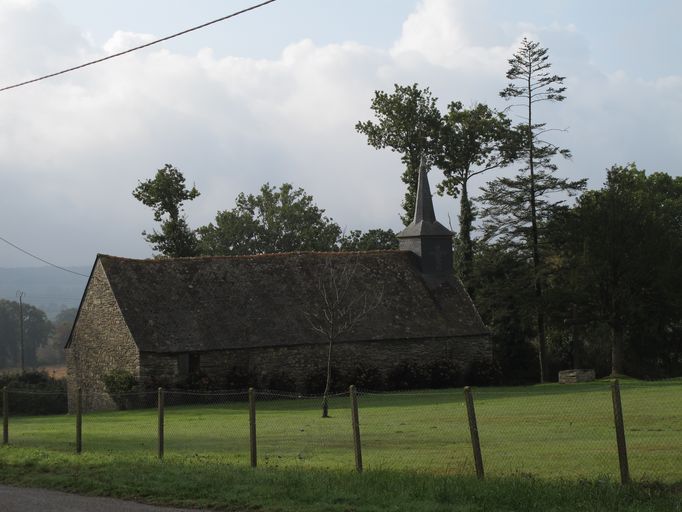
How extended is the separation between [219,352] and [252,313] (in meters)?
3.08

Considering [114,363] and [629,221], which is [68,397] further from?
[629,221]

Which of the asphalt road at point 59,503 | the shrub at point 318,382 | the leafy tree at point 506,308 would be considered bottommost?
the asphalt road at point 59,503

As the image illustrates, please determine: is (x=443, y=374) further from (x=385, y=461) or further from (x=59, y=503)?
(x=59, y=503)

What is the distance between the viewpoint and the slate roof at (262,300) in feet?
154

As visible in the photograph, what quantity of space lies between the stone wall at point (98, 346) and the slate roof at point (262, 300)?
761 mm

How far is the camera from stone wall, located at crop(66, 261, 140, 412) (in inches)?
1825

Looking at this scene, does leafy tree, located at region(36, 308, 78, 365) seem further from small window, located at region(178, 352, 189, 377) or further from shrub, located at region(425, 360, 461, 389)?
small window, located at region(178, 352, 189, 377)

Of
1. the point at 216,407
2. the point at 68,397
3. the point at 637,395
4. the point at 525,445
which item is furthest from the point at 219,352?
the point at 525,445

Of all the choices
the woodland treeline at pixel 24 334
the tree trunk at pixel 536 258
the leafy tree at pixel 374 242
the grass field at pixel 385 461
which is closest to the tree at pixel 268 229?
the leafy tree at pixel 374 242

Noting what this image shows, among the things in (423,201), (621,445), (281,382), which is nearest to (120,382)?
(281,382)

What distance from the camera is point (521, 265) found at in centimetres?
5862

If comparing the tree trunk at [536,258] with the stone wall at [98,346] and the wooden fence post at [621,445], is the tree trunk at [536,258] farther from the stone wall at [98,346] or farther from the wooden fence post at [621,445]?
the wooden fence post at [621,445]

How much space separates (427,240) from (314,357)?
449 inches

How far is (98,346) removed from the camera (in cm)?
4828
